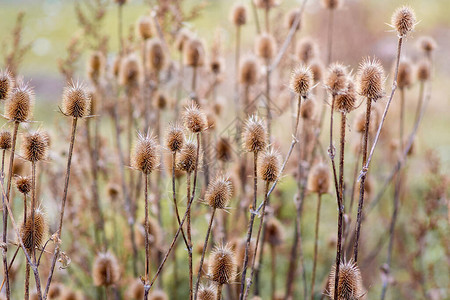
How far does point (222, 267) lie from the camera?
4.74ft

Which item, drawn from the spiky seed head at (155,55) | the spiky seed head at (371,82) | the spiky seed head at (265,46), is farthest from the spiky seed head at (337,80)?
the spiky seed head at (155,55)

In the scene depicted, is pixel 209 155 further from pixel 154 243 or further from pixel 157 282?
pixel 157 282

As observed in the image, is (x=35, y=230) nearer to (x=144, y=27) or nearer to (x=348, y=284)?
(x=348, y=284)

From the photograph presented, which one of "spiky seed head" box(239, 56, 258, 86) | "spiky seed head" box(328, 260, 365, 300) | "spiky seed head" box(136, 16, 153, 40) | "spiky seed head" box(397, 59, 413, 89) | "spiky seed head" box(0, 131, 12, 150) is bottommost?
"spiky seed head" box(328, 260, 365, 300)

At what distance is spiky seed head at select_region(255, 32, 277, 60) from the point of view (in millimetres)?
2674

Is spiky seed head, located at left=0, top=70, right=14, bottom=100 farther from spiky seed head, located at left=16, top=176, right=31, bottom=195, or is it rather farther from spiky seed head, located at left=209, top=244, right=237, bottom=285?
spiky seed head, located at left=209, top=244, right=237, bottom=285

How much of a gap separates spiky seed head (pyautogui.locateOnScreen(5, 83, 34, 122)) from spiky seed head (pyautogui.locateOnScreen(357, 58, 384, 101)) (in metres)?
0.88

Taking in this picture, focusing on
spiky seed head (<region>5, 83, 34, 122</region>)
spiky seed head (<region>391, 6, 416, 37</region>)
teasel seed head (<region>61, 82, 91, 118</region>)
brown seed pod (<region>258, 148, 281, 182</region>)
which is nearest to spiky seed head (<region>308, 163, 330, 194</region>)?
brown seed pod (<region>258, 148, 281, 182</region>)

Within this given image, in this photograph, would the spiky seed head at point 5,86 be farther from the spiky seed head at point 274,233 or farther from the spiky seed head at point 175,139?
the spiky seed head at point 274,233

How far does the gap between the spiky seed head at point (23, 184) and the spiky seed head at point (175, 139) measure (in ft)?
1.34

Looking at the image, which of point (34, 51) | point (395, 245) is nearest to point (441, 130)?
point (395, 245)

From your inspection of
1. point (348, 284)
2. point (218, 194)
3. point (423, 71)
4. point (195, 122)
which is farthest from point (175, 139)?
point (423, 71)

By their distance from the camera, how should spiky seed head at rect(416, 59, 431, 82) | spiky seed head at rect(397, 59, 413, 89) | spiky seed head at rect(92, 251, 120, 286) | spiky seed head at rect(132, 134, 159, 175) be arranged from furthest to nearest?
spiky seed head at rect(416, 59, 431, 82) < spiky seed head at rect(397, 59, 413, 89) < spiky seed head at rect(92, 251, 120, 286) < spiky seed head at rect(132, 134, 159, 175)

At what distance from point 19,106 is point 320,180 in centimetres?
122
